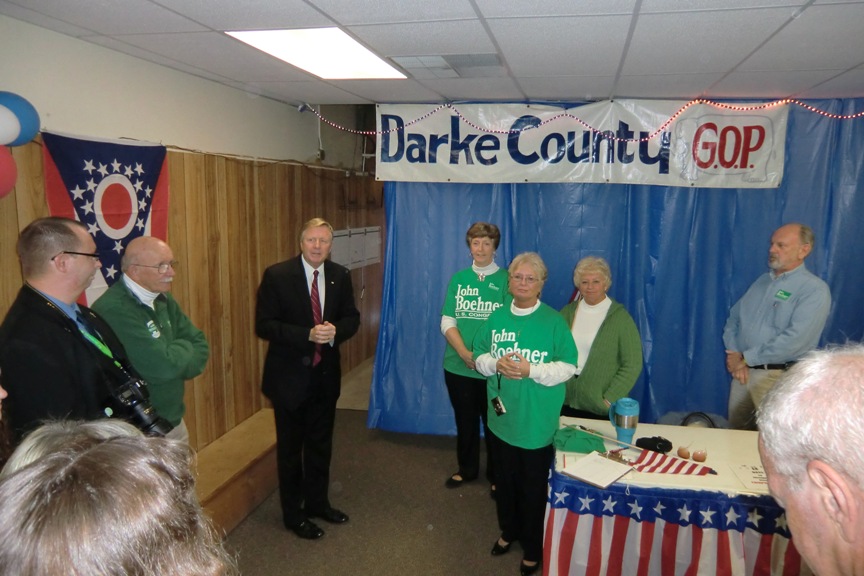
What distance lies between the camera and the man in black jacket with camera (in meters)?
1.62

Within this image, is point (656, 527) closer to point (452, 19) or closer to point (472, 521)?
point (472, 521)

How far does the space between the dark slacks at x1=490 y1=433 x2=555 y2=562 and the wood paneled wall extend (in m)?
1.81

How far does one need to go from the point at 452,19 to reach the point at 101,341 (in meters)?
Answer: 1.64

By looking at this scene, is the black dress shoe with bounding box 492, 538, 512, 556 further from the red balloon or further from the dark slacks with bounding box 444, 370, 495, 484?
the red balloon

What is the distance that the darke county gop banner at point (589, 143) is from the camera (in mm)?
3459

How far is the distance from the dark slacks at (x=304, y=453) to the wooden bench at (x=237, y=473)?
28 cm

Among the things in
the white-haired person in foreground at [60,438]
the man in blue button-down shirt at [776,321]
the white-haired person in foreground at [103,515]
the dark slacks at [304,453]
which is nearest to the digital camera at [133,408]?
the dark slacks at [304,453]

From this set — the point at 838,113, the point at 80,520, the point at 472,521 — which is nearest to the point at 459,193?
the point at 472,521

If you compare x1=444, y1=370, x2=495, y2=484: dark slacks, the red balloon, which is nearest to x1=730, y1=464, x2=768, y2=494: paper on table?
x1=444, y1=370, x2=495, y2=484: dark slacks

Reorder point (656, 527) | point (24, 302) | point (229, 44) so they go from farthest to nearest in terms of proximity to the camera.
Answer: point (229, 44) → point (656, 527) → point (24, 302)

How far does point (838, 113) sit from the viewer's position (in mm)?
3371

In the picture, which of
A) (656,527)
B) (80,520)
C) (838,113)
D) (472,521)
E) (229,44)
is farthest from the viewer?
(838,113)

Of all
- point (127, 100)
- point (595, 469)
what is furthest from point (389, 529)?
point (127, 100)

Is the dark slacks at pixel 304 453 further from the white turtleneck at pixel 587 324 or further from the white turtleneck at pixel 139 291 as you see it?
the white turtleneck at pixel 587 324
